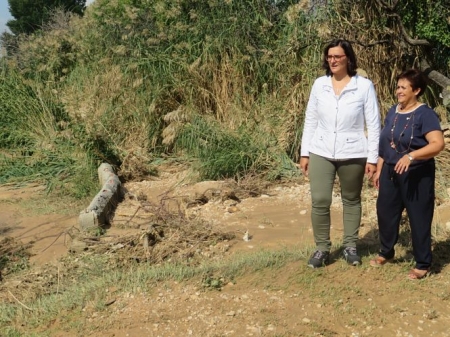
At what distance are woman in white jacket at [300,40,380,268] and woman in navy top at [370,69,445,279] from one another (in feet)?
0.45

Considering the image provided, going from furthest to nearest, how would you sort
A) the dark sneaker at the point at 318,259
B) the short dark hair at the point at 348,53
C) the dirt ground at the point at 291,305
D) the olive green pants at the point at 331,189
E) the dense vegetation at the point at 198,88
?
the dense vegetation at the point at 198,88 < the dark sneaker at the point at 318,259 < the olive green pants at the point at 331,189 < the short dark hair at the point at 348,53 < the dirt ground at the point at 291,305

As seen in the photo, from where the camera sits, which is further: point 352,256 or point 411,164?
point 352,256

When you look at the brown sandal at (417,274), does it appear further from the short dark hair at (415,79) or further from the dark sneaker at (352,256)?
→ the short dark hair at (415,79)

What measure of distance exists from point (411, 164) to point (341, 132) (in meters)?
0.53

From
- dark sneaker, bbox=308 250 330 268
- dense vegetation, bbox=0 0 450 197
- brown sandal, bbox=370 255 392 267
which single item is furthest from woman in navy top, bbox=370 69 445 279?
dense vegetation, bbox=0 0 450 197

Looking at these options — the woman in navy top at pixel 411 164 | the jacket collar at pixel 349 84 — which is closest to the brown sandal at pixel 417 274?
the woman in navy top at pixel 411 164

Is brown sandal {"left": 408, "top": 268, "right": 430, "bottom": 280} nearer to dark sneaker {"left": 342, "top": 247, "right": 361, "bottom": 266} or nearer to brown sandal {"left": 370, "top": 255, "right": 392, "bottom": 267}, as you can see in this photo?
brown sandal {"left": 370, "top": 255, "right": 392, "bottom": 267}

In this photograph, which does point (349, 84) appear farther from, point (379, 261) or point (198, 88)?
point (198, 88)

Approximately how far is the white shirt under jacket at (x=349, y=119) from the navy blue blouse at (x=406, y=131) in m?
0.11

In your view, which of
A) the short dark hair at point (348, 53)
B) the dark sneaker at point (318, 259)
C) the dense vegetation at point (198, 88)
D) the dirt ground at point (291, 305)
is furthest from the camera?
the dense vegetation at point (198, 88)

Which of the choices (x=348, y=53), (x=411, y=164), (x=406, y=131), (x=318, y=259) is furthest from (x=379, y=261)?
(x=348, y=53)

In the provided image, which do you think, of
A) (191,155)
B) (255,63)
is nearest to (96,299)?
(191,155)

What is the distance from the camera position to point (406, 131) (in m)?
3.77

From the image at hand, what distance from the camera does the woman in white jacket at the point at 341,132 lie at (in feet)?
12.6
